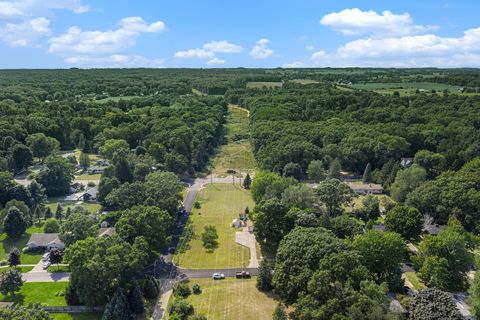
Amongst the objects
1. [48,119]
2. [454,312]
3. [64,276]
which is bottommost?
[64,276]

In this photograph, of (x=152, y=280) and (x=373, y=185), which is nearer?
(x=152, y=280)

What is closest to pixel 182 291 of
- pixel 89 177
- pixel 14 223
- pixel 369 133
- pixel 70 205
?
pixel 14 223

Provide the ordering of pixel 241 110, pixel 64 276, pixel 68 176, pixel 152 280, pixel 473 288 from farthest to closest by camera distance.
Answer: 1. pixel 241 110
2. pixel 68 176
3. pixel 64 276
4. pixel 152 280
5. pixel 473 288

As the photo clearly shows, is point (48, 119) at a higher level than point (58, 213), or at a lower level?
higher

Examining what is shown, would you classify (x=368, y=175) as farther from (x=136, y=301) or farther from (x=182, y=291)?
(x=136, y=301)

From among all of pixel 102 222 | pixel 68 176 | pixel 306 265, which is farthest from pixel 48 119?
pixel 306 265

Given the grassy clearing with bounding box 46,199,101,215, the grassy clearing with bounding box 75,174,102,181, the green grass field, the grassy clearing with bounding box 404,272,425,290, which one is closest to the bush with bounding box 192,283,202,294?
the grassy clearing with bounding box 404,272,425,290

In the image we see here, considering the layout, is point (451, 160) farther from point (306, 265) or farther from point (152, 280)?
point (152, 280)

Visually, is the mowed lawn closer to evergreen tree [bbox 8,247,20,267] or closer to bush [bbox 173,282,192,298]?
bush [bbox 173,282,192,298]

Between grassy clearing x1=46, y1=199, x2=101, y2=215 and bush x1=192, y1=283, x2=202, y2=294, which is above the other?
grassy clearing x1=46, y1=199, x2=101, y2=215
